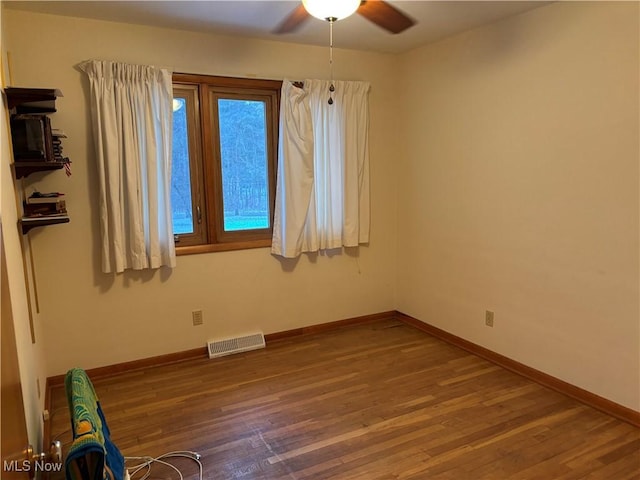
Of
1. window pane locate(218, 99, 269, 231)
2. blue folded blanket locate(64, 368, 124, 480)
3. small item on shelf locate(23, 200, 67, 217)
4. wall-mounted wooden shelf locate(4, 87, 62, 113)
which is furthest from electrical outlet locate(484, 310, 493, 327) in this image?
wall-mounted wooden shelf locate(4, 87, 62, 113)

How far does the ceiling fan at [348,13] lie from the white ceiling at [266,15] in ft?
0.20

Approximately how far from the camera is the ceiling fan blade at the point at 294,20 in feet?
8.69

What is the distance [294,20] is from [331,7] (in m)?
0.99

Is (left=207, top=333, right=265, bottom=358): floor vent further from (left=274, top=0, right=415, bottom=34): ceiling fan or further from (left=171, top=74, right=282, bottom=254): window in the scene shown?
(left=274, top=0, right=415, bottom=34): ceiling fan

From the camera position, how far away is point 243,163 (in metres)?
3.67

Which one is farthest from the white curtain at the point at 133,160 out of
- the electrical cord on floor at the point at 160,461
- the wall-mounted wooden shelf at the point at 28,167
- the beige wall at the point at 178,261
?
the electrical cord on floor at the point at 160,461

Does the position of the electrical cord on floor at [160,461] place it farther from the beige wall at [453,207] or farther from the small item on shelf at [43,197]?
the small item on shelf at [43,197]

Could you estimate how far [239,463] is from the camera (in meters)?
2.30

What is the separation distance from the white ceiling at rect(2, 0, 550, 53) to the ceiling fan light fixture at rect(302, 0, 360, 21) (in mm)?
785

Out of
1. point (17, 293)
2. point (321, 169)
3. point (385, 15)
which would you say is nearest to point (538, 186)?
point (385, 15)

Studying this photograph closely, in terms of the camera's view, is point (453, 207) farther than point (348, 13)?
Yes

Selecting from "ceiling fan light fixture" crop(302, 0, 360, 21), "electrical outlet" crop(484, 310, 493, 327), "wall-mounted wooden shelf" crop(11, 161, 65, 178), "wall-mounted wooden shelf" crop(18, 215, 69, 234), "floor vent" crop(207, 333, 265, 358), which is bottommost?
"floor vent" crop(207, 333, 265, 358)

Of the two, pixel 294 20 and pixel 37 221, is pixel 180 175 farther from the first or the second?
pixel 294 20

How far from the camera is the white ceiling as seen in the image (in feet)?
9.02
